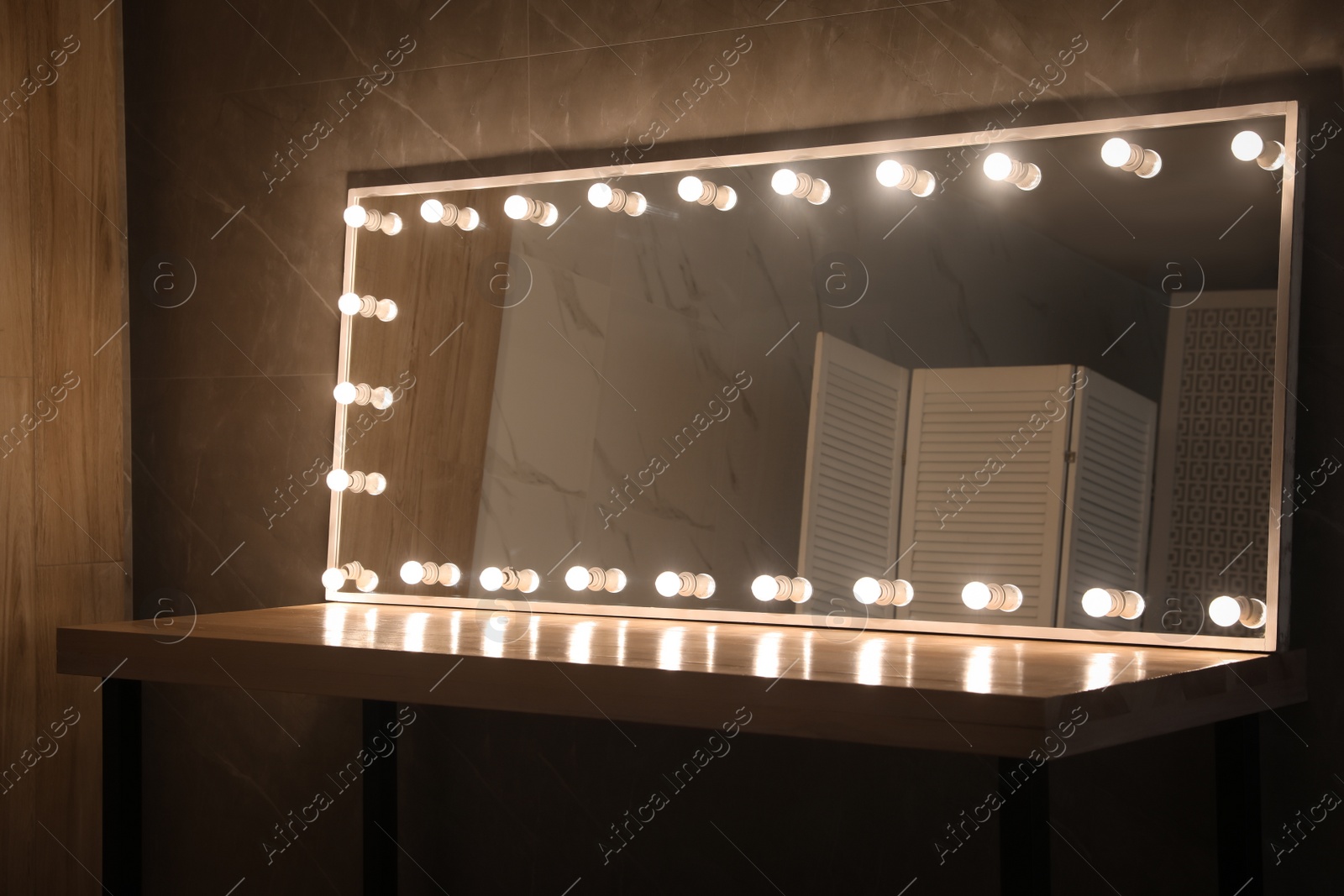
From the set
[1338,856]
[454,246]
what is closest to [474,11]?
[454,246]

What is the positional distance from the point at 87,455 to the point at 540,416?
100 cm

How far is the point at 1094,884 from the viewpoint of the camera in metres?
1.84

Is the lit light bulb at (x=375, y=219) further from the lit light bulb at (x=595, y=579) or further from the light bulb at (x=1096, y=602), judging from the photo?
the light bulb at (x=1096, y=602)

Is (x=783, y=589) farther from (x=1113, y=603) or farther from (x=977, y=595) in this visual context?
(x=1113, y=603)

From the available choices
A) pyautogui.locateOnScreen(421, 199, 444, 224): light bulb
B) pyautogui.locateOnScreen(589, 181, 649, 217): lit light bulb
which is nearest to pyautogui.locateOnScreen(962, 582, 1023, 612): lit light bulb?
pyautogui.locateOnScreen(589, 181, 649, 217): lit light bulb

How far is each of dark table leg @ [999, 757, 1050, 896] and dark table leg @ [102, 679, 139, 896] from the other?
1394 mm

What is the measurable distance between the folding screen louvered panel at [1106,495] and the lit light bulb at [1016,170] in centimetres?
31

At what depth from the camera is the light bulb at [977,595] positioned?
6.03 feet

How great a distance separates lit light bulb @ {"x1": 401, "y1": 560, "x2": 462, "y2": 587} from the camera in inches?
89.1

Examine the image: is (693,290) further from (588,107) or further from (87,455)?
(87,455)
